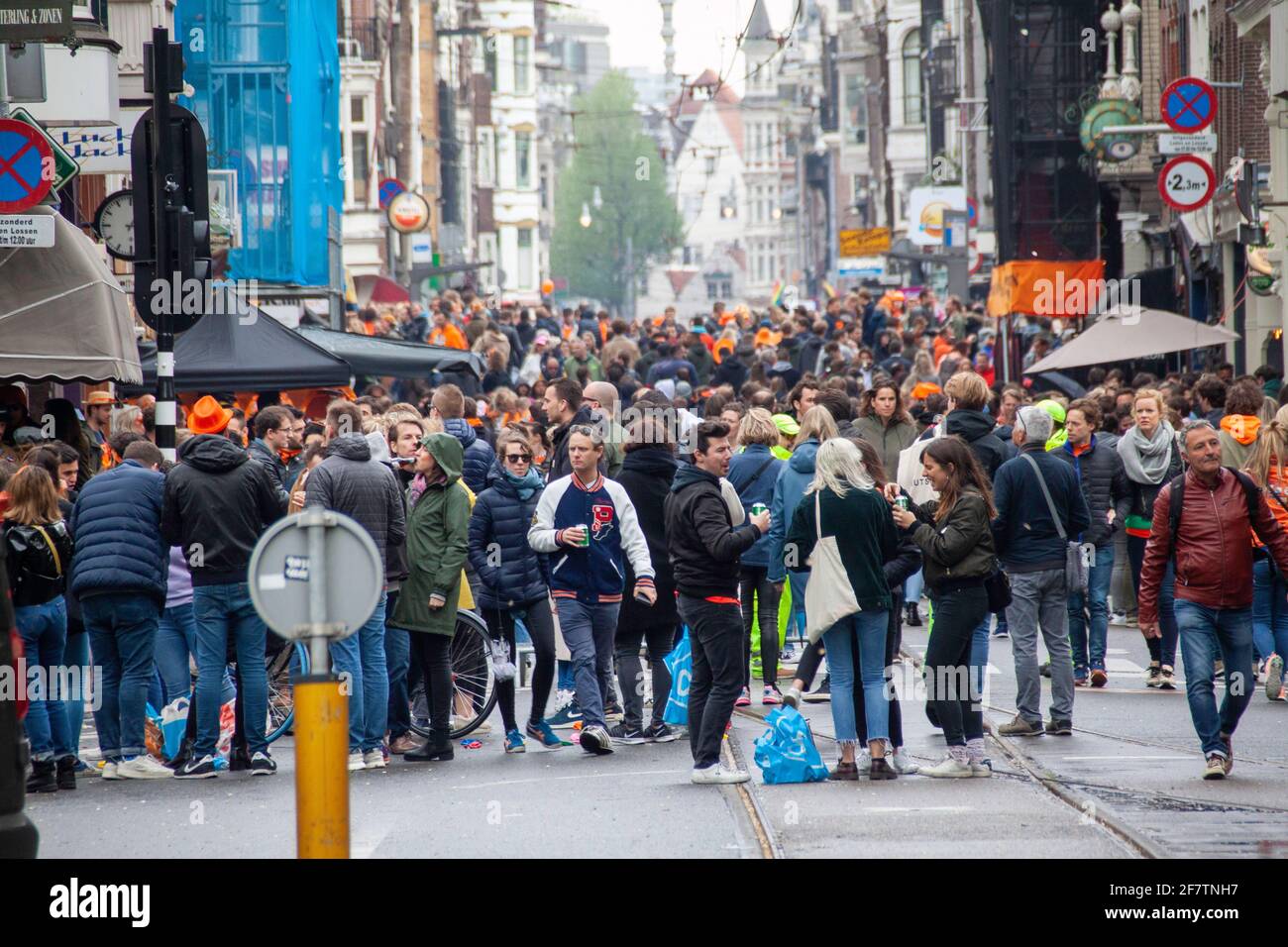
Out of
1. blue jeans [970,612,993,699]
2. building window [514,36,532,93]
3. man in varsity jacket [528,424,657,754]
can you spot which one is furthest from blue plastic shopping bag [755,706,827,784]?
building window [514,36,532,93]

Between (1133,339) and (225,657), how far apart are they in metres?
14.9

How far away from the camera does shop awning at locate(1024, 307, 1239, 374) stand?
22.9 metres

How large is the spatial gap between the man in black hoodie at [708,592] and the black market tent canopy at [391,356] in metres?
10.9

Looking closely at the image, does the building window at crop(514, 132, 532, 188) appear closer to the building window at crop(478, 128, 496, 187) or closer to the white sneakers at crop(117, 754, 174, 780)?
the building window at crop(478, 128, 496, 187)

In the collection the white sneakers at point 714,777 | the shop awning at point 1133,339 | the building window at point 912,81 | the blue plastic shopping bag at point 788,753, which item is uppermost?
the building window at point 912,81

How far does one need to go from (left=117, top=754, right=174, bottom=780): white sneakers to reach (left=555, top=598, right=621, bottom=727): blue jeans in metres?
2.25

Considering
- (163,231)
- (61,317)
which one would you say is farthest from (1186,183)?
(61,317)

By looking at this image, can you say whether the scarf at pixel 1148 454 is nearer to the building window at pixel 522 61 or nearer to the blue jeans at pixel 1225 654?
the blue jeans at pixel 1225 654

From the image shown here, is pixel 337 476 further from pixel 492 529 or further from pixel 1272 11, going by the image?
pixel 1272 11

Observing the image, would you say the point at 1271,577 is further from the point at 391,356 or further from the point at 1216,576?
the point at 391,356

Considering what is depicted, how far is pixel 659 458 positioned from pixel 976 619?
237 cm

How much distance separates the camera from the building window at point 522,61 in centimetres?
10456

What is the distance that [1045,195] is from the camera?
1761 inches

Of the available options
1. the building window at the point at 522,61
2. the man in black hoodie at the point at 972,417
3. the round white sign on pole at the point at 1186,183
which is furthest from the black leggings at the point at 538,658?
the building window at the point at 522,61
